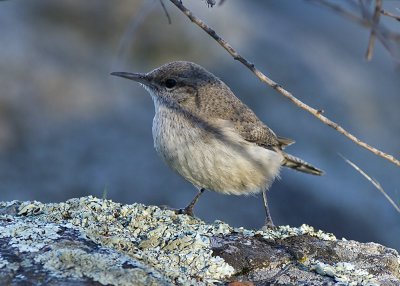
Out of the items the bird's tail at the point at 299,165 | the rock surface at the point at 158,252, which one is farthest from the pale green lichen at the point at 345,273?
the bird's tail at the point at 299,165

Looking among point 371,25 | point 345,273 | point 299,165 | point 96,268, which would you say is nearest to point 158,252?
point 96,268

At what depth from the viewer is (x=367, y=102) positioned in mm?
9312

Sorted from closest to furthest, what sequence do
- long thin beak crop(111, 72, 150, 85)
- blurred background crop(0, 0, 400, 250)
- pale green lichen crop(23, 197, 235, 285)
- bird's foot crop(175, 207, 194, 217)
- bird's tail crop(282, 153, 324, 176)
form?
1. pale green lichen crop(23, 197, 235, 285)
2. bird's foot crop(175, 207, 194, 217)
3. long thin beak crop(111, 72, 150, 85)
4. bird's tail crop(282, 153, 324, 176)
5. blurred background crop(0, 0, 400, 250)

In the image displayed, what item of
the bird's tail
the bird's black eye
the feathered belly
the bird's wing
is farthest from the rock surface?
the bird's tail

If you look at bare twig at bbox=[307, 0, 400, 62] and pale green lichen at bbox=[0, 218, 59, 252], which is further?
pale green lichen at bbox=[0, 218, 59, 252]

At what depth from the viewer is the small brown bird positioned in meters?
6.12

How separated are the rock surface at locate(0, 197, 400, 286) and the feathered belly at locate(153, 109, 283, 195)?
0.98 m

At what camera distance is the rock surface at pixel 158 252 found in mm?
3707

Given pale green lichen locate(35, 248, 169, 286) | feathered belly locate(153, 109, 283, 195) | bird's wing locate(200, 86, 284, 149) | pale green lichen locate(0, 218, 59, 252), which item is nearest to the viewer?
pale green lichen locate(35, 248, 169, 286)

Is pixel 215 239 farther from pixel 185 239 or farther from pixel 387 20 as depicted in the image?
pixel 387 20

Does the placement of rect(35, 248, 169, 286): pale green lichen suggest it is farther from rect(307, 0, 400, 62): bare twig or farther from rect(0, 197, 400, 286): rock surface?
rect(307, 0, 400, 62): bare twig

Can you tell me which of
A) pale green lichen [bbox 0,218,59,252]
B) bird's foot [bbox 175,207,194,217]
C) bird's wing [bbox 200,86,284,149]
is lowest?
pale green lichen [bbox 0,218,59,252]

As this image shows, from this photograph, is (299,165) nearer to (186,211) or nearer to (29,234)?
(186,211)

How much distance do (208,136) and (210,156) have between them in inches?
7.8
